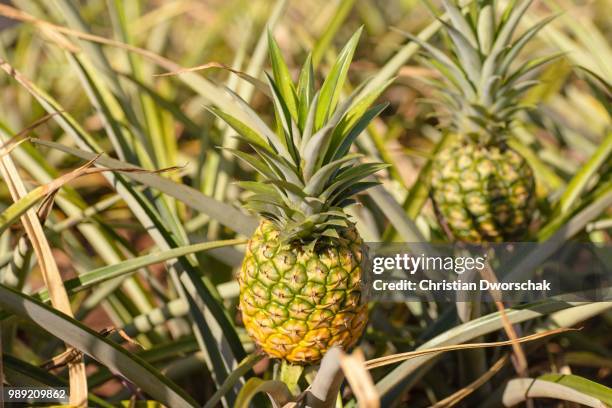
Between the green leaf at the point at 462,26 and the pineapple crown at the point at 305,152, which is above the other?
the green leaf at the point at 462,26

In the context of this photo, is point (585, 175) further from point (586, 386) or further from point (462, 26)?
point (586, 386)

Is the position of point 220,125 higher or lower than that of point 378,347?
higher

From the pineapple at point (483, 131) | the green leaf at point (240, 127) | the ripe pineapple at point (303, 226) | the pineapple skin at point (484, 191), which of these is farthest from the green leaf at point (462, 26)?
the green leaf at point (240, 127)

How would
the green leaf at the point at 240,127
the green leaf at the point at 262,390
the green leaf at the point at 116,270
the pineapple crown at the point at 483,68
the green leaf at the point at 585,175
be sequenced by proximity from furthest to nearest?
the green leaf at the point at 585,175 < the pineapple crown at the point at 483,68 < the green leaf at the point at 116,270 < the green leaf at the point at 240,127 < the green leaf at the point at 262,390

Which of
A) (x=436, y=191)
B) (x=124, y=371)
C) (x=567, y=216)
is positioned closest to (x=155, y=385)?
(x=124, y=371)

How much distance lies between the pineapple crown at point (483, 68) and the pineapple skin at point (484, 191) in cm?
5

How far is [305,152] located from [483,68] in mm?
511

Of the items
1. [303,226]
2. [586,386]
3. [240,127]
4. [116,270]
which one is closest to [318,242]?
[303,226]

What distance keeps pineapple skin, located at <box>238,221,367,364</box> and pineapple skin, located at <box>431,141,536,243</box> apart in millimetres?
383

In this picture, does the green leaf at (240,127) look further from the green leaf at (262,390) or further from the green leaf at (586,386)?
the green leaf at (586,386)

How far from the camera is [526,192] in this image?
3.77 ft

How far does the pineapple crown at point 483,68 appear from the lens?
1091mm

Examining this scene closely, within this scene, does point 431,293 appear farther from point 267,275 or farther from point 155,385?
point 155,385

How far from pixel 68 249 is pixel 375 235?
26.1 inches
